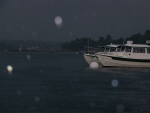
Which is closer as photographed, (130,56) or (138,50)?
(130,56)

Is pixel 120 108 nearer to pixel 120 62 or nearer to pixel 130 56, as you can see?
pixel 130 56

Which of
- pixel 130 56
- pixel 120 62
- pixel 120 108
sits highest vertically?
pixel 130 56

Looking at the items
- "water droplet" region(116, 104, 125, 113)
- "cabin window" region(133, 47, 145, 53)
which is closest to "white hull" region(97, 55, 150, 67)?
"cabin window" region(133, 47, 145, 53)

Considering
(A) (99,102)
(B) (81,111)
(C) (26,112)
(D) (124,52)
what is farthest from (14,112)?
(D) (124,52)

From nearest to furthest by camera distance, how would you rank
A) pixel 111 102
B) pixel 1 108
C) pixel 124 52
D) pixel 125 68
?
pixel 1 108 → pixel 111 102 → pixel 124 52 → pixel 125 68

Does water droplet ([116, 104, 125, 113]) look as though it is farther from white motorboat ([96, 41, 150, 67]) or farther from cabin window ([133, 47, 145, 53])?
cabin window ([133, 47, 145, 53])

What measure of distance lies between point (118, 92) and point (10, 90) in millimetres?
10367

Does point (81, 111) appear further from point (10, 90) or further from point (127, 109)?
point (10, 90)

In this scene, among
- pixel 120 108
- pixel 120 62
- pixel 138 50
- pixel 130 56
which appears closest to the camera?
pixel 120 108

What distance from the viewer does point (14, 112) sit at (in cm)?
2820

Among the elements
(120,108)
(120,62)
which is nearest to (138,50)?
(120,62)

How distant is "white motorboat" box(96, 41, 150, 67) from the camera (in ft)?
236

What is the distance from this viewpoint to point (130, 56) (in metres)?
71.8

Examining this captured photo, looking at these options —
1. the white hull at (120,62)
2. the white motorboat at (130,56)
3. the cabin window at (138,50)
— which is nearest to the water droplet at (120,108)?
the white motorboat at (130,56)
